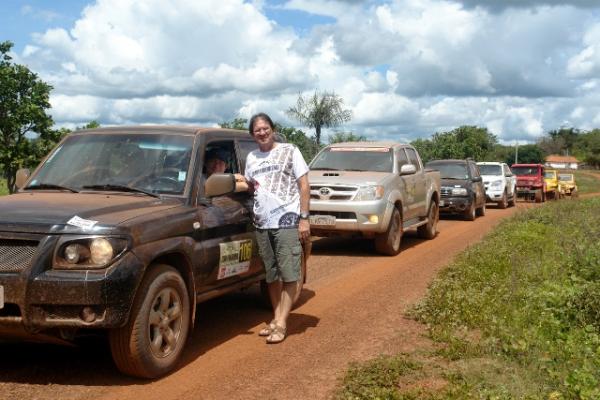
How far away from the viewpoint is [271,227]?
618cm

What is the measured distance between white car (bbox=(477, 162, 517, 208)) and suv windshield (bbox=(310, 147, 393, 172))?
14264 mm

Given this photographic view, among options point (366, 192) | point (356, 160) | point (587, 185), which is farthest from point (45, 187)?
point (587, 185)

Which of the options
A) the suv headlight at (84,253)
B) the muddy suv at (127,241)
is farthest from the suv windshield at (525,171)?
the suv headlight at (84,253)

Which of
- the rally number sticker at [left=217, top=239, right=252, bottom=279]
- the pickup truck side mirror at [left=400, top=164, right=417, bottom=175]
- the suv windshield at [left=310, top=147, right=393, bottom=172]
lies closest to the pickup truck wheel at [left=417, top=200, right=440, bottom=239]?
the suv windshield at [left=310, top=147, right=393, bottom=172]

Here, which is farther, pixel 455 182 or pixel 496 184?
pixel 496 184

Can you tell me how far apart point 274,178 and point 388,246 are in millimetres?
5913

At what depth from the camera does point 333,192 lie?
11.7m

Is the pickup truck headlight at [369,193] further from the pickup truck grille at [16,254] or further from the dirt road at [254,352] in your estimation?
the pickup truck grille at [16,254]

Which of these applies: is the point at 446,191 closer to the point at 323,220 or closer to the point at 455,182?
the point at 455,182

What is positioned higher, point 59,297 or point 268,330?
point 59,297

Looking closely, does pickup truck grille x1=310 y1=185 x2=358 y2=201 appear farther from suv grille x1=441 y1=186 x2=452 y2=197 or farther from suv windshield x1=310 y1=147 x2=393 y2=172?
suv grille x1=441 y1=186 x2=452 y2=197

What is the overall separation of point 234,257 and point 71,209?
1807 mm

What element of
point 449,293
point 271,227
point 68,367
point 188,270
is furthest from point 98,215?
point 449,293

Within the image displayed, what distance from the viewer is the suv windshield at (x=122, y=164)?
586 centimetres
